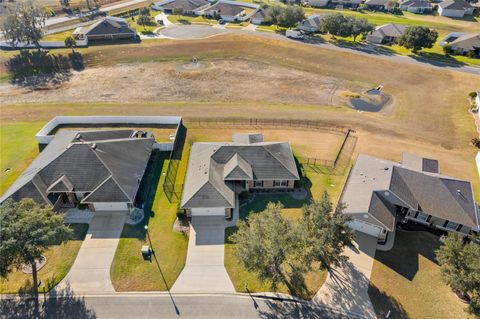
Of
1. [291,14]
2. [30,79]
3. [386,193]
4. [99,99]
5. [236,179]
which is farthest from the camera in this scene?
[291,14]

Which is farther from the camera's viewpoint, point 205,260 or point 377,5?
point 377,5

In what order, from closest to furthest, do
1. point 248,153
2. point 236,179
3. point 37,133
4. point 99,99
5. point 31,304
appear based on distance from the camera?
point 31,304
point 236,179
point 248,153
point 37,133
point 99,99

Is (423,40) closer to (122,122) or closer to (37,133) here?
(122,122)

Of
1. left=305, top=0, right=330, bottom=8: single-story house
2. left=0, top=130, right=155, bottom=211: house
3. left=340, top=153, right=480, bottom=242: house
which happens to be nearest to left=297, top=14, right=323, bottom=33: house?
left=305, top=0, right=330, bottom=8: single-story house

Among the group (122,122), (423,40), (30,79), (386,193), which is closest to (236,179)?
(386,193)

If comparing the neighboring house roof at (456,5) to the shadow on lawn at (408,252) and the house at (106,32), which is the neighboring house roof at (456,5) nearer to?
the house at (106,32)

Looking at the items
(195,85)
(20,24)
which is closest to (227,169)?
(195,85)

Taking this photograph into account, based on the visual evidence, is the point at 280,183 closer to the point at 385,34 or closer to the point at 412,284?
the point at 412,284
